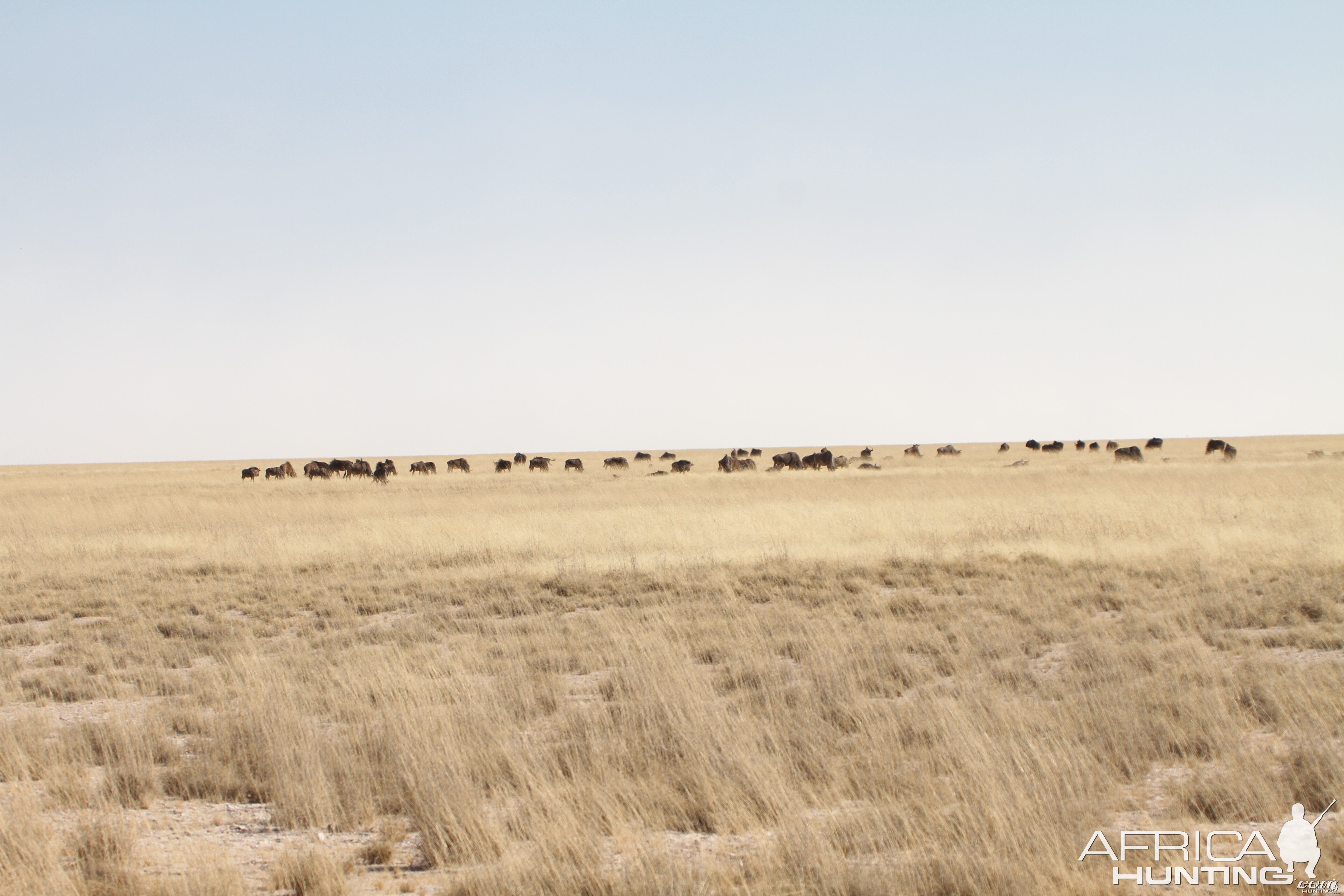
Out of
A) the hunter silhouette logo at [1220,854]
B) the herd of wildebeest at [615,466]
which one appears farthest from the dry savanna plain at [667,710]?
the herd of wildebeest at [615,466]

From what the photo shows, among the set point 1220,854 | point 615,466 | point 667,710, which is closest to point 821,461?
point 615,466

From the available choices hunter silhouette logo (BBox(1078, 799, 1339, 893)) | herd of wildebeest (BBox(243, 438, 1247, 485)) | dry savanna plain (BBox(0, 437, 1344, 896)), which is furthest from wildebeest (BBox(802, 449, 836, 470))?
hunter silhouette logo (BBox(1078, 799, 1339, 893))

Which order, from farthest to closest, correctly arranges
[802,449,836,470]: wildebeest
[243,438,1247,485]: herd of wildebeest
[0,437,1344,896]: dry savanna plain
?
[243,438,1247,485]: herd of wildebeest, [802,449,836,470]: wildebeest, [0,437,1344,896]: dry savanna plain

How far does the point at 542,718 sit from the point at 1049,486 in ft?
88.5

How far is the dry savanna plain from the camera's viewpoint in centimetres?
468

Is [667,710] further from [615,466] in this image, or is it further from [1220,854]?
[615,466]

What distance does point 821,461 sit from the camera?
160 feet

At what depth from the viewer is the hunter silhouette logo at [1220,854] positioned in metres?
4.35

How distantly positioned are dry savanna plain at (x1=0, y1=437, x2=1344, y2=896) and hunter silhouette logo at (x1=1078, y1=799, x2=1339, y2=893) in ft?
0.32

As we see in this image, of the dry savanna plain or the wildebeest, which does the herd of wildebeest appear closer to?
the wildebeest

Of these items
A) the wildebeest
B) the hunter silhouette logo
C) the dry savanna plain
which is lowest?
the hunter silhouette logo

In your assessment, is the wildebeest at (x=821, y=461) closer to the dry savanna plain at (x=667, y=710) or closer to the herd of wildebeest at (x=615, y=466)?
the herd of wildebeest at (x=615, y=466)

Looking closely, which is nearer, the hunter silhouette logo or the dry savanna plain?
the hunter silhouette logo


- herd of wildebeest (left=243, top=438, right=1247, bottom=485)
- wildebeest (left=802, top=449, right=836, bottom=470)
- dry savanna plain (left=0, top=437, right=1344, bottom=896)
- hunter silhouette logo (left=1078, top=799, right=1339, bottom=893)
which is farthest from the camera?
herd of wildebeest (left=243, top=438, right=1247, bottom=485)
